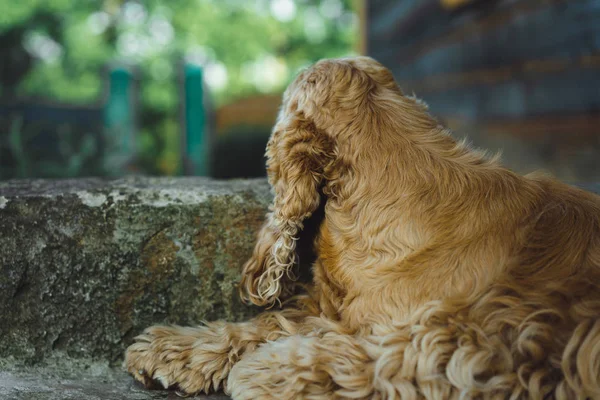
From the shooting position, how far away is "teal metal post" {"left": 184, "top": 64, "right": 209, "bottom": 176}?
8141mm

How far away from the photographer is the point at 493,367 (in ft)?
6.14

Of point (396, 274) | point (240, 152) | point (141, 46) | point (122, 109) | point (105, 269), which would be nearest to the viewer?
point (396, 274)

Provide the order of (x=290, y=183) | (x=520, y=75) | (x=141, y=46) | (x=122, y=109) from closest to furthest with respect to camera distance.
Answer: (x=290, y=183) < (x=520, y=75) < (x=122, y=109) < (x=141, y=46)

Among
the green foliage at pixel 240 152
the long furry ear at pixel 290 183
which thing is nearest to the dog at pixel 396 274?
the long furry ear at pixel 290 183

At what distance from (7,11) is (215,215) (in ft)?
44.8

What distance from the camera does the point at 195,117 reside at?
27.3 ft

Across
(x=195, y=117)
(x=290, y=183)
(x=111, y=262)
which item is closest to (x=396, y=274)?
(x=290, y=183)

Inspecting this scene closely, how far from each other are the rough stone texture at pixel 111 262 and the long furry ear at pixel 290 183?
0.33 m

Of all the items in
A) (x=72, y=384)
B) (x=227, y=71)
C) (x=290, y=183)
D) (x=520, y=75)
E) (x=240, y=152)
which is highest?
(x=227, y=71)

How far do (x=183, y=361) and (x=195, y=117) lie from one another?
623 centimetres

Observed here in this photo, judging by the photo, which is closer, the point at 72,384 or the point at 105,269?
the point at 72,384

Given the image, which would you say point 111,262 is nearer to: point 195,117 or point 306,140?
point 306,140

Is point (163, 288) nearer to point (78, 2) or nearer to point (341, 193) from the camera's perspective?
point (341, 193)

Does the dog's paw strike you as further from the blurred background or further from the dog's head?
the blurred background
